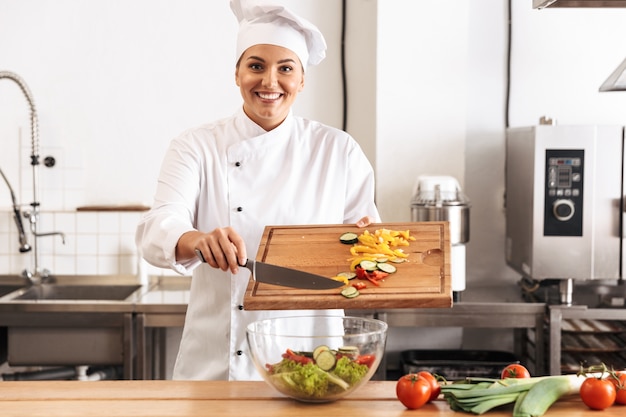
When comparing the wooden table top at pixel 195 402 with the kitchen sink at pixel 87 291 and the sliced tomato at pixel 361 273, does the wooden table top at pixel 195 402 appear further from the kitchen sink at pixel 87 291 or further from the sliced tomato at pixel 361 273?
the kitchen sink at pixel 87 291

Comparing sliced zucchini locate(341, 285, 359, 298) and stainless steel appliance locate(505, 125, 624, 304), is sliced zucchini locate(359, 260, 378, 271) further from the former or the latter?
stainless steel appliance locate(505, 125, 624, 304)

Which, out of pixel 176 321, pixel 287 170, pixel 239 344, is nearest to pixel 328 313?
pixel 239 344

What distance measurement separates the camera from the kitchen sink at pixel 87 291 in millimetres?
3857

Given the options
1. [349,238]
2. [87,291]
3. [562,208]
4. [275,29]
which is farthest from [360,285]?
[87,291]

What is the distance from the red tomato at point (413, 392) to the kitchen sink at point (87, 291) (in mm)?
2283

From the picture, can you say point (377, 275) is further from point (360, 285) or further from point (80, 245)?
point (80, 245)

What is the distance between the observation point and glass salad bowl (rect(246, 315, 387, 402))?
172 cm

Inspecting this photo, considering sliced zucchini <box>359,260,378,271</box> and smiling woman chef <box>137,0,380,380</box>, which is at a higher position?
smiling woman chef <box>137,0,380,380</box>

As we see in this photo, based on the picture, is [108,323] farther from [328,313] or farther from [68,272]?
[328,313]

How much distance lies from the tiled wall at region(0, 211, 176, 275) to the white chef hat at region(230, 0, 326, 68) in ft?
5.54

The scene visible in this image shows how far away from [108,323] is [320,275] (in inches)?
63.5

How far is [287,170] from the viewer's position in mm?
2510

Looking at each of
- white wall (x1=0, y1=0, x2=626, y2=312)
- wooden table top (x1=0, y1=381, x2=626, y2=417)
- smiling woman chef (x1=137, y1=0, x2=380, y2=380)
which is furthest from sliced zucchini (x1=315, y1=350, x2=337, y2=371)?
white wall (x1=0, y1=0, x2=626, y2=312)

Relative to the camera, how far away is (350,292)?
1.92m
